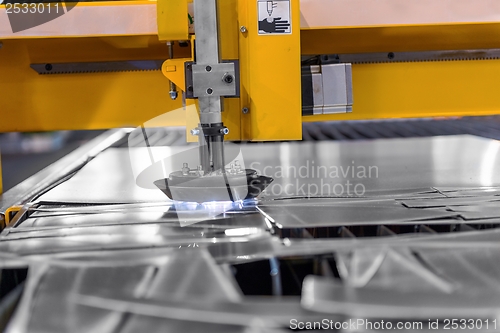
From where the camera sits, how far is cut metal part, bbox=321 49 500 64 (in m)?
1.70

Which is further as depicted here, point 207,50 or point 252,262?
point 207,50

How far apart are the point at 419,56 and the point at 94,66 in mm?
1235

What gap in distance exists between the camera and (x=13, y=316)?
70 cm

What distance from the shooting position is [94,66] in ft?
5.56

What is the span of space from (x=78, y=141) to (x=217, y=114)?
265 cm

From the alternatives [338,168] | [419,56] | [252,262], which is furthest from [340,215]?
[419,56]

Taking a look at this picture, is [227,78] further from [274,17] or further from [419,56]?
[419,56]

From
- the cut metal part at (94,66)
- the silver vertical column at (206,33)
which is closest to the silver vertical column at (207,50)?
the silver vertical column at (206,33)

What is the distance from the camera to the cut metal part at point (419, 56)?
170 centimetres

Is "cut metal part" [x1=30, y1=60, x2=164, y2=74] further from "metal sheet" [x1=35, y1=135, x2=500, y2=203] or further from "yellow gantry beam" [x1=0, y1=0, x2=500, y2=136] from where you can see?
"metal sheet" [x1=35, y1=135, x2=500, y2=203]

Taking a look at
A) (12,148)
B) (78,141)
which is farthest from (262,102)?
(12,148)

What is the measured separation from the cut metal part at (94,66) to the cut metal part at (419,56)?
0.73 m

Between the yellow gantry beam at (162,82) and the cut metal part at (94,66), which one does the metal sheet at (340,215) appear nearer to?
the yellow gantry beam at (162,82)

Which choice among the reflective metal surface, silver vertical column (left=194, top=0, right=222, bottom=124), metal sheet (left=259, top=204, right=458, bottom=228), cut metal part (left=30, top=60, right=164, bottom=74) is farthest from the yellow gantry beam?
metal sheet (left=259, top=204, right=458, bottom=228)
